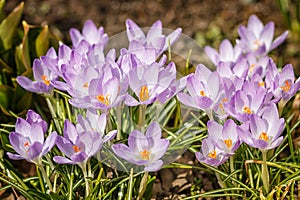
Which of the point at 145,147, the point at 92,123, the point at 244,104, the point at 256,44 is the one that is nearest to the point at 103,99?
the point at 92,123

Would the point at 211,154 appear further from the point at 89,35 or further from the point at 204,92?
the point at 89,35

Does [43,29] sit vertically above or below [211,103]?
above

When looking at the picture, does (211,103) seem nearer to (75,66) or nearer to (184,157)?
(75,66)

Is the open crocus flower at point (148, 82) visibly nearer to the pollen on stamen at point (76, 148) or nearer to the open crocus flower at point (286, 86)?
the pollen on stamen at point (76, 148)

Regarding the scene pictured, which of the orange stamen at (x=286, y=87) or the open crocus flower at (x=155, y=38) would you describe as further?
the open crocus flower at (x=155, y=38)

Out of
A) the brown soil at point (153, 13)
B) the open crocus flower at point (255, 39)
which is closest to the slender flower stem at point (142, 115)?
the open crocus flower at point (255, 39)

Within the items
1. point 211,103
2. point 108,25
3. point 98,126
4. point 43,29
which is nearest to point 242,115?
point 211,103
